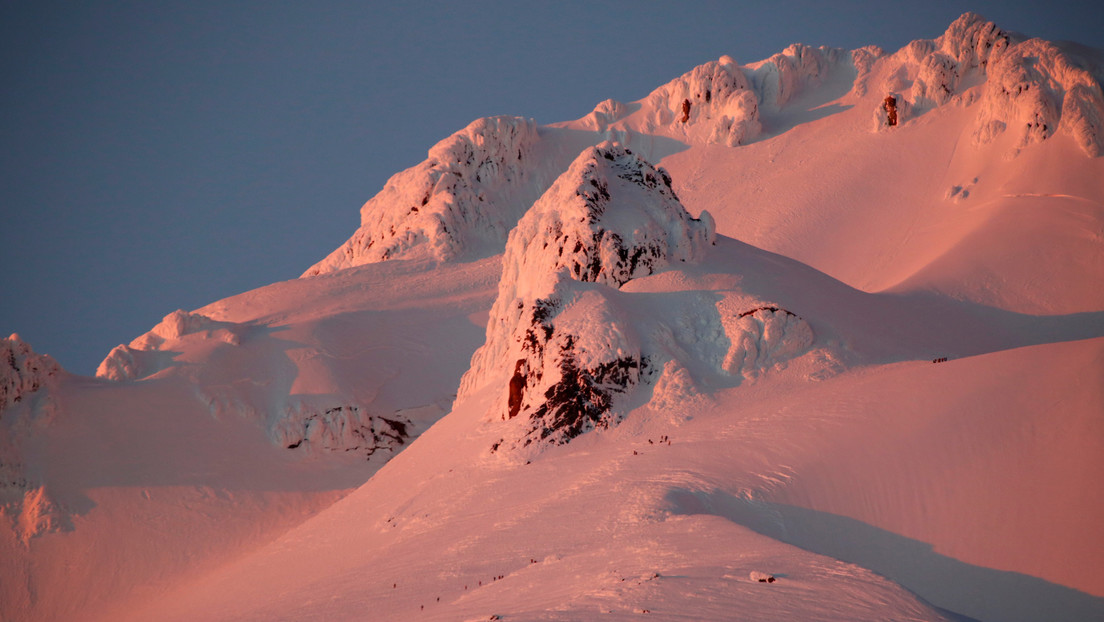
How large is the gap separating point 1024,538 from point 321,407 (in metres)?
28.5

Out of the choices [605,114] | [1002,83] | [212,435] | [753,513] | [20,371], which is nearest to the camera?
[753,513]

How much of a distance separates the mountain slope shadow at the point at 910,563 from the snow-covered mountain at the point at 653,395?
7 centimetres

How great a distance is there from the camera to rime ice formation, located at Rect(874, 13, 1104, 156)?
44125mm

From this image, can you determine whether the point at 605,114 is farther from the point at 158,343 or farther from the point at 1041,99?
the point at 158,343

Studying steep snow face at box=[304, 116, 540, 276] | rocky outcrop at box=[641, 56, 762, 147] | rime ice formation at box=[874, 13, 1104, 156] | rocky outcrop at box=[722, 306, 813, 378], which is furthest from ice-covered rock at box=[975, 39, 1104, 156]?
steep snow face at box=[304, 116, 540, 276]

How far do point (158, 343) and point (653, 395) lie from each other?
26.4 m

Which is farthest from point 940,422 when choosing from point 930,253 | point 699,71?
point 699,71

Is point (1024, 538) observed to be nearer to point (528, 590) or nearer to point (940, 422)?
point (940, 422)

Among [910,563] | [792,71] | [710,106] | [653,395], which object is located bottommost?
[910,563]

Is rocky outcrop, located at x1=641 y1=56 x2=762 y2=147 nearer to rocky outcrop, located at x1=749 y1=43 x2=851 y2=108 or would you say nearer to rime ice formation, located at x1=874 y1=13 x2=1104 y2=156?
rocky outcrop, located at x1=749 y1=43 x2=851 y2=108

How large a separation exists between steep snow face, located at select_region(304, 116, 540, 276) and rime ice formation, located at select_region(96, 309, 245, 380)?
41.7ft

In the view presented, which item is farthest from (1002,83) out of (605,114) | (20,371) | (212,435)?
(20,371)

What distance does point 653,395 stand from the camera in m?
23.4

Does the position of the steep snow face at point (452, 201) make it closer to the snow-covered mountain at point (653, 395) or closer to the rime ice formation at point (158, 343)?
the snow-covered mountain at point (653, 395)
